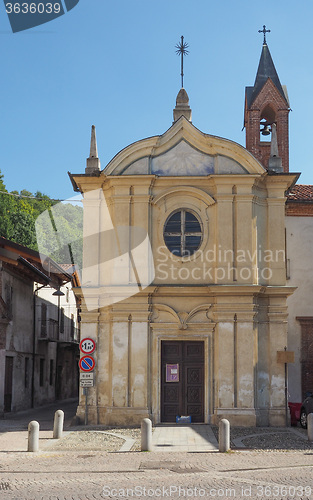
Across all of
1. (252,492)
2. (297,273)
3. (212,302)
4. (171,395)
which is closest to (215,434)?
(171,395)

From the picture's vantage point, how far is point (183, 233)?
20.9 metres

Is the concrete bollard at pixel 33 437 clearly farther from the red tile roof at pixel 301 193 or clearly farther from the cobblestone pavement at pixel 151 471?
the red tile roof at pixel 301 193

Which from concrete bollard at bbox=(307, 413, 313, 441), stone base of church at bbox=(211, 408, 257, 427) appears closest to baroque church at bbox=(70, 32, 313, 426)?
stone base of church at bbox=(211, 408, 257, 427)

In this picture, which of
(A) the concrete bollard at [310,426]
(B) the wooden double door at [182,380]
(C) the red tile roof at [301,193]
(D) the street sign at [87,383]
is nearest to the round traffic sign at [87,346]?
(D) the street sign at [87,383]

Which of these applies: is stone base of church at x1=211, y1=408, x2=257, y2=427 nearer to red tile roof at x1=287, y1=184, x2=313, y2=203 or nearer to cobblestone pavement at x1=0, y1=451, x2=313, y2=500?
cobblestone pavement at x1=0, y1=451, x2=313, y2=500

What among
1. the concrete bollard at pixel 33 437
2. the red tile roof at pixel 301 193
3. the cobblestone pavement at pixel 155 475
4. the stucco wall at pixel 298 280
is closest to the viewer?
the cobblestone pavement at pixel 155 475

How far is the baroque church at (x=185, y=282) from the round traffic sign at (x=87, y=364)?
545mm

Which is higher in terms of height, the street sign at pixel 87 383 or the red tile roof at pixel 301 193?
the red tile roof at pixel 301 193

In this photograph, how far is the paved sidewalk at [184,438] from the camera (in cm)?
1532

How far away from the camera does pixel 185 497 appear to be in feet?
31.5

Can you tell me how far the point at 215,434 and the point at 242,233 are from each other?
21.0ft

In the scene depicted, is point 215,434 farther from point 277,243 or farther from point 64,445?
point 277,243

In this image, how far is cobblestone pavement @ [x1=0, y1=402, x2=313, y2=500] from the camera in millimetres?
9930

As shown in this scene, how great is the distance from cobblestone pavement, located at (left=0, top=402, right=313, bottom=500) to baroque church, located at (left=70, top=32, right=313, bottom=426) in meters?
2.83
